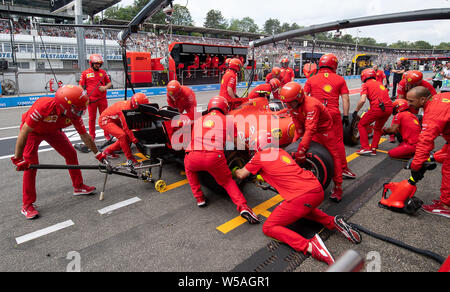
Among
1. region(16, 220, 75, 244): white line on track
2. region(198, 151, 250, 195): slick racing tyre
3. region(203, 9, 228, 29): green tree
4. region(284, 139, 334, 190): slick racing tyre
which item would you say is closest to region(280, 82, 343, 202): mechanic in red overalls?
region(284, 139, 334, 190): slick racing tyre

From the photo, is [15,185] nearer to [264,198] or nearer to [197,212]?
[197,212]

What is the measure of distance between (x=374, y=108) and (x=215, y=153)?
12.3ft

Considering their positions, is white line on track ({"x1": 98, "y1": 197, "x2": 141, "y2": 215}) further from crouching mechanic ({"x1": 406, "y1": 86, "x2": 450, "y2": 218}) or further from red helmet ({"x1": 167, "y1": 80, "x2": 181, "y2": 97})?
crouching mechanic ({"x1": 406, "y1": 86, "x2": 450, "y2": 218})

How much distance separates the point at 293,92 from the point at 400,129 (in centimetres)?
351

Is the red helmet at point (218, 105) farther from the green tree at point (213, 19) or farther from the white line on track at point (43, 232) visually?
the green tree at point (213, 19)

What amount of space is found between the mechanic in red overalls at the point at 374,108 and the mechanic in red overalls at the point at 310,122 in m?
2.07

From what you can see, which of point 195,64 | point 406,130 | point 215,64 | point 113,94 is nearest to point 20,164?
point 406,130

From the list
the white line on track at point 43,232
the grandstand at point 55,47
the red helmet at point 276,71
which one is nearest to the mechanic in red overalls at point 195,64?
the grandstand at point 55,47

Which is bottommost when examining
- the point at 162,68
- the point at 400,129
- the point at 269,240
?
the point at 269,240

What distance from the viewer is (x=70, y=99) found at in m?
3.17

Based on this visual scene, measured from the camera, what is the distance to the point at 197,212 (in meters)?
3.45

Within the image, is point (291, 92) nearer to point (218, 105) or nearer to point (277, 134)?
point (218, 105)

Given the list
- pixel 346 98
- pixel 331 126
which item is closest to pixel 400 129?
pixel 346 98

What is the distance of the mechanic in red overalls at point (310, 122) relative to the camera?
11.2ft
